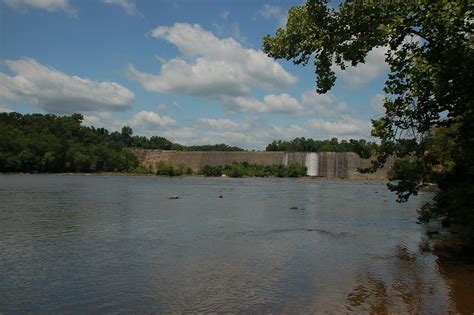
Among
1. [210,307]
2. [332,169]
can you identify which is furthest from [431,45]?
[332,169]

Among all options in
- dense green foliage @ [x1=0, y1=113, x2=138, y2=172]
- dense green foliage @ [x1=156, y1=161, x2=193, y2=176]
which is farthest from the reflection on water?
dense green foliage @ [x1=156, y1=161, x2=193, y2=176]

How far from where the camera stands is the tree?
13.9 metres

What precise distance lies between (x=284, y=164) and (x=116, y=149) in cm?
6773

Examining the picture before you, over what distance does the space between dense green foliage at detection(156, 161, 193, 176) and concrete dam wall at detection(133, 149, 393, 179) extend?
4.45 m

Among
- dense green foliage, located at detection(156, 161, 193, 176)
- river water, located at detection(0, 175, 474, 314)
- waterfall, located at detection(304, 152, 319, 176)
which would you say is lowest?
river water, located at detection(0, 175, 474, 314)

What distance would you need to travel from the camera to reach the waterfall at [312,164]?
15312cm

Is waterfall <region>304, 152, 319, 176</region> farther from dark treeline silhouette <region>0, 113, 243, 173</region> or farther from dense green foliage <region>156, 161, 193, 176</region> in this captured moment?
dark treeline silhouette <region>0, 113, 243, 173</region>

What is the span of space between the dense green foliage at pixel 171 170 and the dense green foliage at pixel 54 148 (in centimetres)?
1390

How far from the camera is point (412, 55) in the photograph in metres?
15.1

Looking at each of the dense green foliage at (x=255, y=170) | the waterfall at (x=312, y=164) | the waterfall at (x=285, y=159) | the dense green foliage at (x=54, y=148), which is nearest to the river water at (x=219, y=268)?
the dense green foliage at (x=54, y=148)

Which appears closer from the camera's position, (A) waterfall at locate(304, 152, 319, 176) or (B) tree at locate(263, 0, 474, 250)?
(B) tree at locate(263, 0, 474, 250)

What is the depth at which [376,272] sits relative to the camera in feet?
51.2

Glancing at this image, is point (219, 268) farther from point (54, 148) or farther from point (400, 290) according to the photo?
point (54, 148)

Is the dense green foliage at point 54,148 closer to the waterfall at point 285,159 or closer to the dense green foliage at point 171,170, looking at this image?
the dense green foliage at point 171,170
